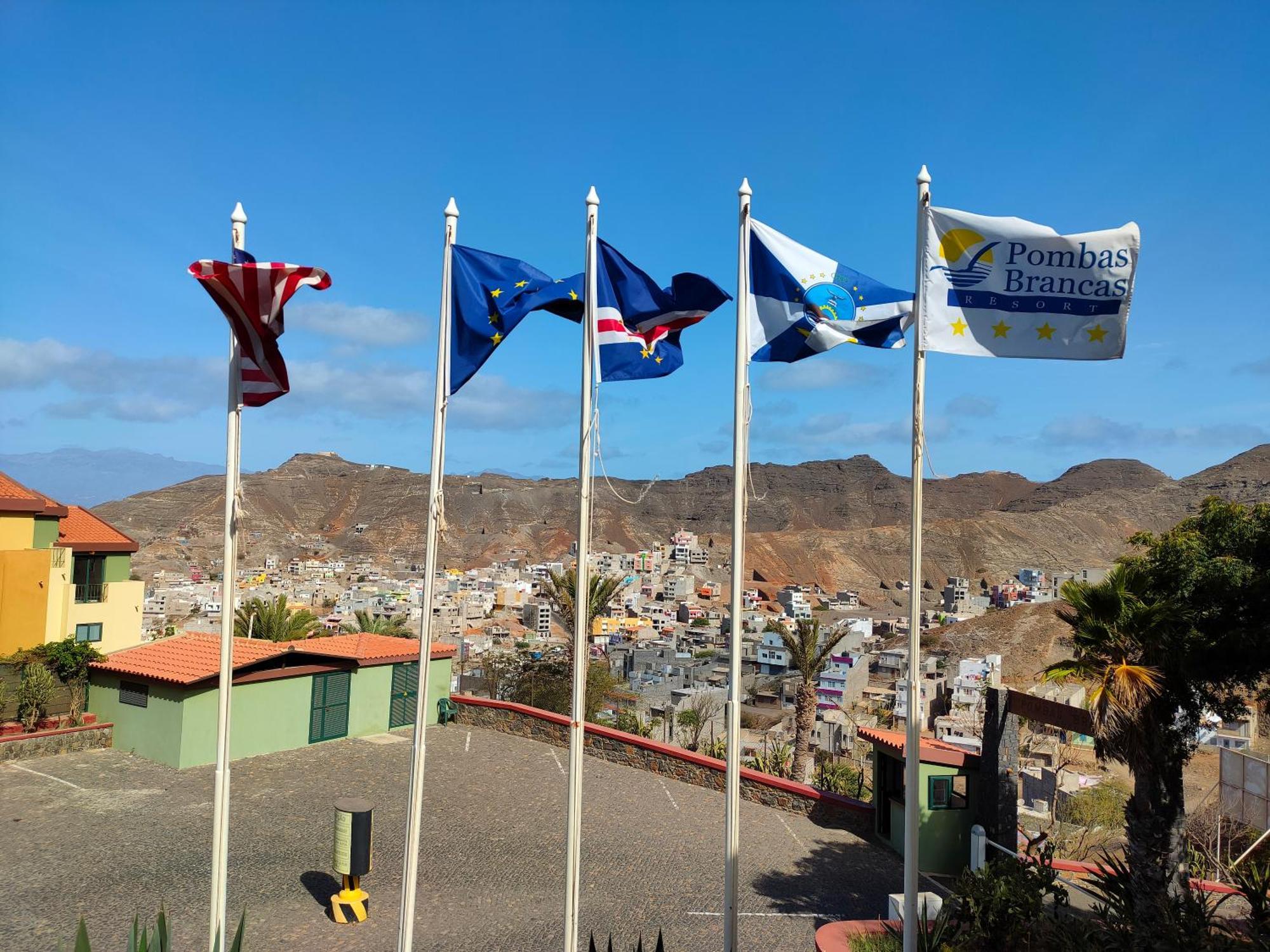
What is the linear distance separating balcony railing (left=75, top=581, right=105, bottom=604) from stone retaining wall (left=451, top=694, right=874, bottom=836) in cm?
1052

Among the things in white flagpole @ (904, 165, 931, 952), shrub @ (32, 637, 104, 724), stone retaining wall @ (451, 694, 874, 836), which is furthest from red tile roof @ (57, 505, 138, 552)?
white flagpole @ (904, 165, 931, 952)

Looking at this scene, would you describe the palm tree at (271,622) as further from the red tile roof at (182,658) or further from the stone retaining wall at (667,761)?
the stone retaining wall at (667,761)

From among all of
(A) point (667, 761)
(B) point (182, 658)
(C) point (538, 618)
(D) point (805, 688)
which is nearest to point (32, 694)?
(B) point (182, 658)

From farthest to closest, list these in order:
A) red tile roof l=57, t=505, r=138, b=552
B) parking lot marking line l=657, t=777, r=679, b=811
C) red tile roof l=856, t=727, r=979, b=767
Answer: red tile roof l=57, t=505, r=138, b=552, parking lot marking line l=657, t=777, r=679, b=811, red tile roof l=856, t=727, r=979, b=767

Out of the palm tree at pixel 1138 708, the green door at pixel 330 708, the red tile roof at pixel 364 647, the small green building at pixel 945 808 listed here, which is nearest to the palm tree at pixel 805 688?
the small green building at pixel 945 808

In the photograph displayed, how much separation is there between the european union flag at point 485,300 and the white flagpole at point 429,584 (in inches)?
3.0

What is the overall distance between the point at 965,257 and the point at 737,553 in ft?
9.61

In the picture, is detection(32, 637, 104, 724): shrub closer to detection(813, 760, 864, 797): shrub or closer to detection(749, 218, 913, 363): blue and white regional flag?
detection(813, 760, 864, 797): shrub

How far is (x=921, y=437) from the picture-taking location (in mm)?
6957

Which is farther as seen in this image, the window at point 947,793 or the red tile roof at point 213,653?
the red tile roof at point 213,653

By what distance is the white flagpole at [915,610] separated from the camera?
21.7 ft

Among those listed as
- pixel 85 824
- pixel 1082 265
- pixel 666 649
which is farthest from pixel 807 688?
pixel 666 649

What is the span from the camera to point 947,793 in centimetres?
1302

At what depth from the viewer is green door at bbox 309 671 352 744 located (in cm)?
1811
